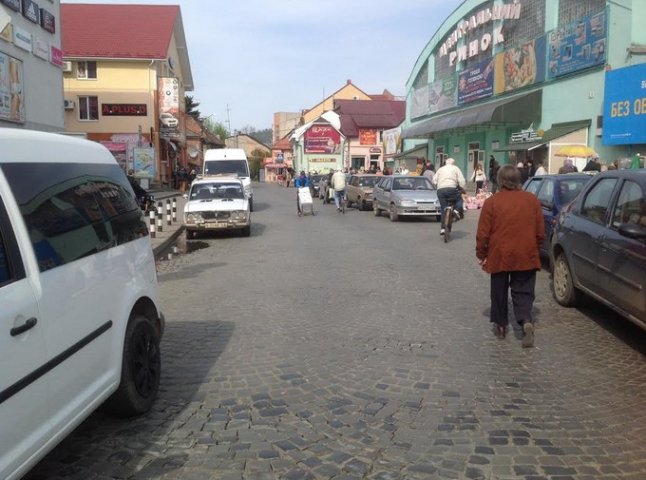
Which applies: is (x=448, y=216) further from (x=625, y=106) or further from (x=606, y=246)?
(x=625, y=106)

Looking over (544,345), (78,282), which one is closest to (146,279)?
(78,282)

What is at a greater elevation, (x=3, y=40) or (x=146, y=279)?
(x=3, y=40)

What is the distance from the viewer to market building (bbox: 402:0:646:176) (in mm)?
20781

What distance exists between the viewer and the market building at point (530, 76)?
20.8 metres

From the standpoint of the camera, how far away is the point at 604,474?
335 cm

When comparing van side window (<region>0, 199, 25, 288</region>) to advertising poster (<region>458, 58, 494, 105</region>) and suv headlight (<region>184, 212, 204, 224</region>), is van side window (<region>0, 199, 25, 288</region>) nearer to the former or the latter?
suv headlight (<region>184, 212, 204, 224</region>)

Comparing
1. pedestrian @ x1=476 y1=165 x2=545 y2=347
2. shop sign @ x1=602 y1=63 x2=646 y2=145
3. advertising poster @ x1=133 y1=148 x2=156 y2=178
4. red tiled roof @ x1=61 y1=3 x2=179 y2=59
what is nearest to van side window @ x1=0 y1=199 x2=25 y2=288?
pedestrian @ x1=476 y1=165 x2=545 y2=347

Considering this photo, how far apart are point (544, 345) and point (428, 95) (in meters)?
37.3

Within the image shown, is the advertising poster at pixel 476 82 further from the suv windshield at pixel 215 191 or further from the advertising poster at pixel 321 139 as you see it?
the advertising poster at pixel 321 139

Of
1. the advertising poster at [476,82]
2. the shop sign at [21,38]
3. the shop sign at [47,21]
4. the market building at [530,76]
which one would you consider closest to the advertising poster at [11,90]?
the shop sign at [21,38]

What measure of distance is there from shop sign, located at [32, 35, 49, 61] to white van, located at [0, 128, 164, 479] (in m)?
19.2

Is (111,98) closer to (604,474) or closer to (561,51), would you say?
(561,51)

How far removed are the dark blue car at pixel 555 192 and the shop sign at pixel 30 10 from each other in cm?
1737

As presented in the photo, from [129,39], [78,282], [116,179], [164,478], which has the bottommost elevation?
[164,478]
